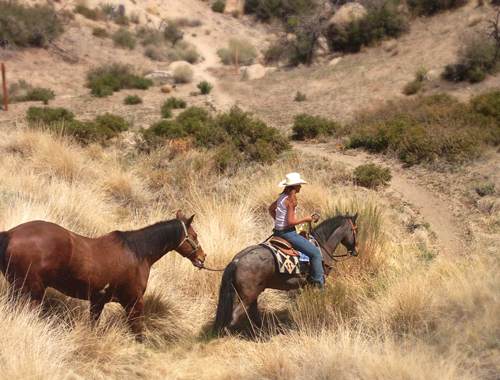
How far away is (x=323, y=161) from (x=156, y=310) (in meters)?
8.66

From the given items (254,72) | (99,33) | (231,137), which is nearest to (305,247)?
(231,137)

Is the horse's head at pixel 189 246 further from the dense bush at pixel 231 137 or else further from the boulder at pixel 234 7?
the boulder at pixel 234 7

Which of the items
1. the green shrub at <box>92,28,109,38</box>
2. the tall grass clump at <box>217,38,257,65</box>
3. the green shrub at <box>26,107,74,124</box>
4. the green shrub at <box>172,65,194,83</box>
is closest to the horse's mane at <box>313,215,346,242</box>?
the green shrub at <box>26,107,74,124</box>

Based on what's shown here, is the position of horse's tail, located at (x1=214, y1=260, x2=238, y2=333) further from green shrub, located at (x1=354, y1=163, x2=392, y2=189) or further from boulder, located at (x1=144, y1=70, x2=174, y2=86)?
boulder, located at (x1=144, y1=70, x2=174, y2=86)

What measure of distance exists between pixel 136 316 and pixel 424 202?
26.3ft

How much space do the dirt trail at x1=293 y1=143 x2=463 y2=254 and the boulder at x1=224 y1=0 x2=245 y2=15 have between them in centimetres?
4512

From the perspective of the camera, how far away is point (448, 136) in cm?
1328

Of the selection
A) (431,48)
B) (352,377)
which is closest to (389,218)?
(352,377)

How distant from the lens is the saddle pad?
566 cm

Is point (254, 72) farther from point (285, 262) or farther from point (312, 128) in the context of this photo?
point (285, 262)

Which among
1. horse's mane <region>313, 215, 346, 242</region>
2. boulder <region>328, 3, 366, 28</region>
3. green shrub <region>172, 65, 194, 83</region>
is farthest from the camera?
green shrub <region>172, 65, 194, 83</region>

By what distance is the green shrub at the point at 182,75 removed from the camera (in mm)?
34688

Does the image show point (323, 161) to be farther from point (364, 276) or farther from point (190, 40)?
point (190, 40)

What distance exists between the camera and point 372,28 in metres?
32.3
